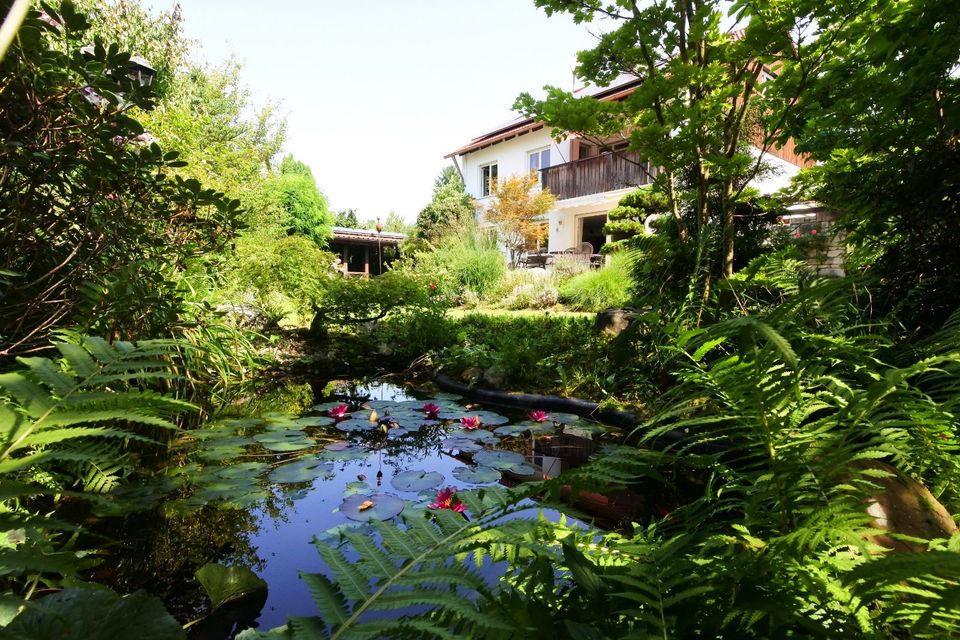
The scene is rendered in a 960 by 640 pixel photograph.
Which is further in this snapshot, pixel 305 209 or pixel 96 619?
pixel 305 209

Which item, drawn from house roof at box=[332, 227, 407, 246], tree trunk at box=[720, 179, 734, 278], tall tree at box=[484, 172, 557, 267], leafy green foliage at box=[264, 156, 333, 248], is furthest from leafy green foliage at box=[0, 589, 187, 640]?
house roof at box=[332, 227, 407, 246]

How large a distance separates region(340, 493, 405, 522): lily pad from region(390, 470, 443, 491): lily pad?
0.12 metres

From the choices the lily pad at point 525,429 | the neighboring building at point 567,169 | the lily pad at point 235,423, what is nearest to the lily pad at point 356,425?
the lily pad at point 235,423

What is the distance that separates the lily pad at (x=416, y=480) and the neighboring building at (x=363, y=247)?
17.9m

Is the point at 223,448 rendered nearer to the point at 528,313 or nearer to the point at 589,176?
the point at 528,313

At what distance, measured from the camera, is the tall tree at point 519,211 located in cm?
1490

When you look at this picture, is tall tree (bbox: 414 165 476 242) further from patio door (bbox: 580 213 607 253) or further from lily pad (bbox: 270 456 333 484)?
lily pad (bbox: 270 456 333 484)

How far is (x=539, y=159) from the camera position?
1708 centimetres

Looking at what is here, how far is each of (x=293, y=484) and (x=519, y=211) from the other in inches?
545

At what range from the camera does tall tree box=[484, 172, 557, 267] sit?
1490 centimetres

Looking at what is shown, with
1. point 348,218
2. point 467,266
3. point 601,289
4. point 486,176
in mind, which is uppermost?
point 348,218

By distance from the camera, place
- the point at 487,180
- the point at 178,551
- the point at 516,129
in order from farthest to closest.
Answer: the point at 487,180
the point at 516,129
the point at 178,551

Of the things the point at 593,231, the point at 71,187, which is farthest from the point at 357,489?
the point at 593,231

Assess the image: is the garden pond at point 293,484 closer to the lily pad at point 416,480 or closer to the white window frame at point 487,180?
the lily pad at point 416,480
